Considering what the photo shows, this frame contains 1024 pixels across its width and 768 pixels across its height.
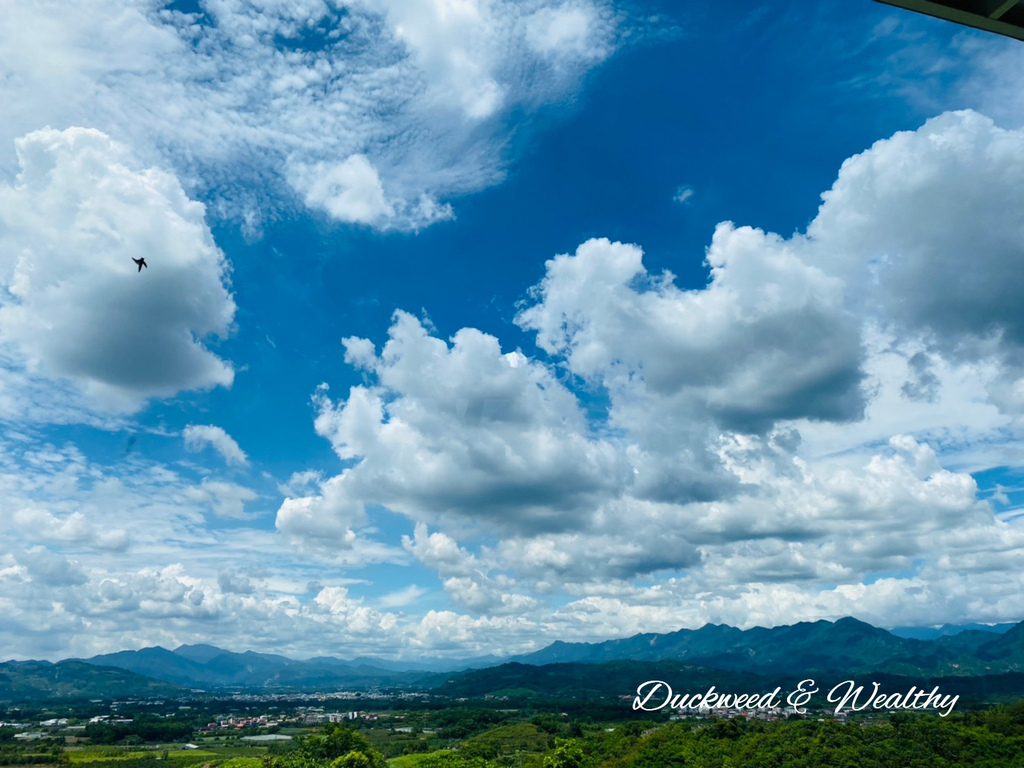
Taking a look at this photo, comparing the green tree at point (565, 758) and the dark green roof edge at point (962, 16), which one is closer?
the dark green roof edge at point (962, 16)

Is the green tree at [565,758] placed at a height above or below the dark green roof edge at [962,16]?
below

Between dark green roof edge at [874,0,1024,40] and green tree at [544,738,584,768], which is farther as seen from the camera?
green tree at [544,738,584,768]

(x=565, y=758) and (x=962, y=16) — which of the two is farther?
(x=565, y=758)

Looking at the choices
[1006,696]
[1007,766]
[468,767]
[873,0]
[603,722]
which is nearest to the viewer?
[873,0]

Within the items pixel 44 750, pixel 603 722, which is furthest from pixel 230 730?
pixel 603 722

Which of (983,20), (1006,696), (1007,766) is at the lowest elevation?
(1006,696)

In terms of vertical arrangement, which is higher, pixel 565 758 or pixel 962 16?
pixel 962 16

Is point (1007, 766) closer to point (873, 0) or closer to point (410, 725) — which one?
point (873, 0)

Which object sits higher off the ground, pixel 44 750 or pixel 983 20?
pixel 983 20

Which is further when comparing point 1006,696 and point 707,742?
point 1006,696

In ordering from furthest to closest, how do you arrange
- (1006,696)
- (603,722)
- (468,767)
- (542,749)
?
(1006,696)
(603,722)
(542,749)
(468,767)

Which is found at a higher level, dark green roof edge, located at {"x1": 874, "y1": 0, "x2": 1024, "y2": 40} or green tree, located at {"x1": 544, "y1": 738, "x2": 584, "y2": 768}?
dark green roof edge, located at {"x1": 874, "y1": 0, "x2": 1024, "y2": 40}
